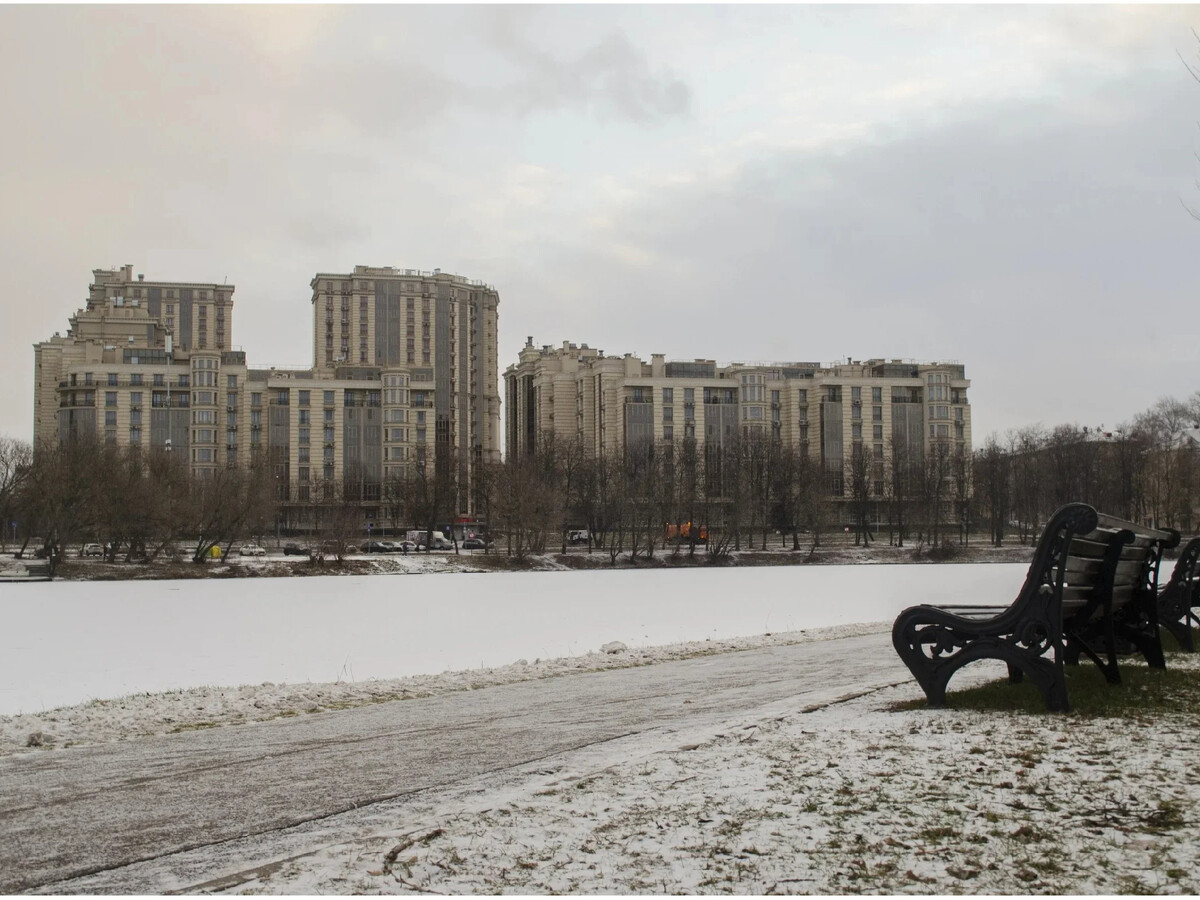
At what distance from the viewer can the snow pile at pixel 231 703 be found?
10.5 m

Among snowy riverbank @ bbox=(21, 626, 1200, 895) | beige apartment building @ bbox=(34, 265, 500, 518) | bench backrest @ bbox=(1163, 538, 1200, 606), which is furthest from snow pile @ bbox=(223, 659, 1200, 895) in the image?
beige apartment building @ bbox=(34, 265, 500, 518)

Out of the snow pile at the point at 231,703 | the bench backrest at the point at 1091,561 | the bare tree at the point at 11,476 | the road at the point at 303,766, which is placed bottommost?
the snow pile at the point at 231,703

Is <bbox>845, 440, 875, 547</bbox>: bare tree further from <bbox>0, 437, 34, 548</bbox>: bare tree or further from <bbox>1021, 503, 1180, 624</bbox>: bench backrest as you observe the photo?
<bbox>1021, 503, 1180, 624</bbox>: bench backrest

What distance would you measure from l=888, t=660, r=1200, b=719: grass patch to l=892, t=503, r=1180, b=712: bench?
0.55 feet

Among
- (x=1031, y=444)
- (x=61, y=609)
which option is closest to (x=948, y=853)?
(x=61, y=609)

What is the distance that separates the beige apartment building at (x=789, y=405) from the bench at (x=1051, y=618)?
4676 inches

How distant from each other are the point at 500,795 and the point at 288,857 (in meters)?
1.38

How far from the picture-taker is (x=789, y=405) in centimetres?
13838

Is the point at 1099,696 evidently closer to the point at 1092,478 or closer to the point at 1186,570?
the point at 1186,570

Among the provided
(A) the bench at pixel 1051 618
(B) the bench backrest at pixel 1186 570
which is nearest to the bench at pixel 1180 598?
(B) the bench backrest at pixel 1186 570

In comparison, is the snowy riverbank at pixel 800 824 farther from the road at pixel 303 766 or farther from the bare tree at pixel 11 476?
the bare tree at pixel 11 476

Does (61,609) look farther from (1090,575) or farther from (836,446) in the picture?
(836,446)

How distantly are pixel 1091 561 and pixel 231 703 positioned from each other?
8825 millimetres

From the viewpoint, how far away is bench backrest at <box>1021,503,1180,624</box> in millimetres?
7918
